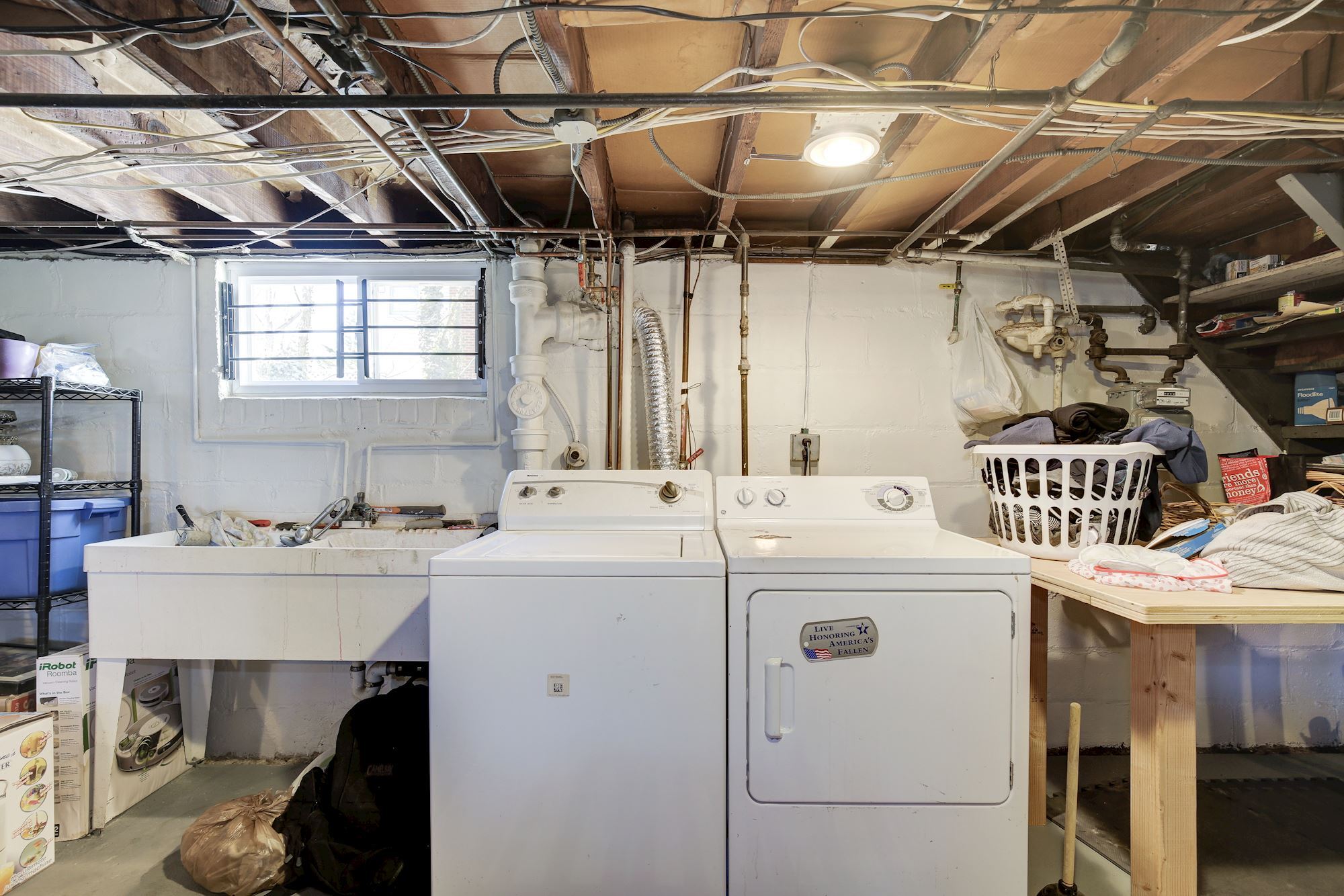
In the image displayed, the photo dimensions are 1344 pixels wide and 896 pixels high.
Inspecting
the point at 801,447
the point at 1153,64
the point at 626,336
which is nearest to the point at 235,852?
the point at 626,336

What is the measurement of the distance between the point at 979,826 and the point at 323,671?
90.9 inches

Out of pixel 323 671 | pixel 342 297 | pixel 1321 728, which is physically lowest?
pixel 1321 728

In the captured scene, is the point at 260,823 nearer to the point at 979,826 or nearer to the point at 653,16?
the point at 979,826

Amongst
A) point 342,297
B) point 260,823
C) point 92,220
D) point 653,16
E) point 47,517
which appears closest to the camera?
point 653,16

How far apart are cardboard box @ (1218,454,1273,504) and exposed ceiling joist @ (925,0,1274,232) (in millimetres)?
1400

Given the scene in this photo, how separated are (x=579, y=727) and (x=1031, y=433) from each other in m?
1.51

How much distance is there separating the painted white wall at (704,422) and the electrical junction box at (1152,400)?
0.35 feet

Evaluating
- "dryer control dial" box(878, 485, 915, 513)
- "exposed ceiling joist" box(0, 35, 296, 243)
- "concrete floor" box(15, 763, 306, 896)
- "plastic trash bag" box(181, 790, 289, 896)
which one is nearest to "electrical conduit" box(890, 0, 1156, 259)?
"dryer control dial" box(878, 485, 915, 513)

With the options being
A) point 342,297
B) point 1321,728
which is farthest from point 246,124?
point 1321,728

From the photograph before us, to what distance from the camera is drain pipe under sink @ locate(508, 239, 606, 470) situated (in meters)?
2.17

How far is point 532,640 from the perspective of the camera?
1.26 metres

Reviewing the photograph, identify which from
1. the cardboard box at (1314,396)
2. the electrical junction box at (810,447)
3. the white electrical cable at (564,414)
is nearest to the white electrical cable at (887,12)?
the electrical junction box at (810,447)

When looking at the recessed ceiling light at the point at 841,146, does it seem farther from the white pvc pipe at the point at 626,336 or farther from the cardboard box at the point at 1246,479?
the cardboard box at the point at 1246,479

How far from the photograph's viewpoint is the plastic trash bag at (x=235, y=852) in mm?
1542
